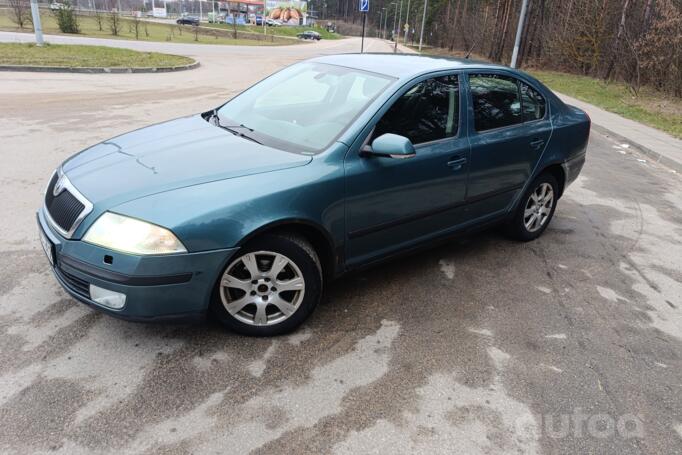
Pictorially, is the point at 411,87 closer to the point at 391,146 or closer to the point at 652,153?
the point at 391,146

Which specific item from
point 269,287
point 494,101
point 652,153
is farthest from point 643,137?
point 269,287

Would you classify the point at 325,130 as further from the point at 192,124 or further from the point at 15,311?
the point at 15,311

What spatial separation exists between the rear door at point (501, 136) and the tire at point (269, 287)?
1590mm

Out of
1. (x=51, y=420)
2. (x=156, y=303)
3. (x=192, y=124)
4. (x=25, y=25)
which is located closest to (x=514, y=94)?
(x=192, y=124)

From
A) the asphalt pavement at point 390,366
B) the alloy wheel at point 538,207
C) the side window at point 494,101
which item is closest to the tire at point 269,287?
the asphalt pavement at point 390,366

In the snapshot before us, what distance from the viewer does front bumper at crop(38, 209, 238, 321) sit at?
8.44 feet

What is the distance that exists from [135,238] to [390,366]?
61.8 inches

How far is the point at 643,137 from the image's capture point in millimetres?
11195

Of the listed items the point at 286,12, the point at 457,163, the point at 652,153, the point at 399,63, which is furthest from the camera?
the point at 286,12

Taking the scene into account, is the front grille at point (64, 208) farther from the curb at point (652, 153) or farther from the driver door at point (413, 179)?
the curb at point (652, 153)

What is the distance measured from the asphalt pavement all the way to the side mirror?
1111mm

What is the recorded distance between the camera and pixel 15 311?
3215 mm

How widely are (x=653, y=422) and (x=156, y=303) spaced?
2.68 meters

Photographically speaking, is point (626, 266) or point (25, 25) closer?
point (626, 266)
